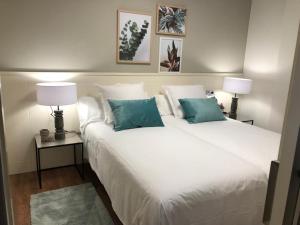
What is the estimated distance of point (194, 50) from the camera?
11.9 feet

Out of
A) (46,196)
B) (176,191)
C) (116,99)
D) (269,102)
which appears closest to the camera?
(176,191)

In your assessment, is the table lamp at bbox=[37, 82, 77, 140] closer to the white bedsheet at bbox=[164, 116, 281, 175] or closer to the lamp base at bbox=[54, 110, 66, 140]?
the lamp base at bbox=[54, 110, 66, 140]

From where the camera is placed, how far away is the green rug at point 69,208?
199cm

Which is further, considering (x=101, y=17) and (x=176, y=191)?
(x=101, y=17)

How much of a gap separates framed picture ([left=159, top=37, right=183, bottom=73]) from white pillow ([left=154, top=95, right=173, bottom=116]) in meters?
0.47

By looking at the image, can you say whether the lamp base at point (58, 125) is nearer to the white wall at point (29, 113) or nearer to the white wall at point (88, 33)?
the white wall at point (29, 113)

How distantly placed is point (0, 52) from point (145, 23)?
5.71 ft

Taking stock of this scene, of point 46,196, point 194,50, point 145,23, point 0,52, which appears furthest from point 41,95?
point 194,50

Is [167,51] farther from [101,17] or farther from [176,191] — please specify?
[176,191]

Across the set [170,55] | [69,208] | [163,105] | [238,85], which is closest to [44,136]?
[69,208]

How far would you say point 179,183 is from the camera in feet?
4.83

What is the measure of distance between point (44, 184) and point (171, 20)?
262 cm

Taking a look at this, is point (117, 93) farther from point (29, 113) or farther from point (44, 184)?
point (44, 184)

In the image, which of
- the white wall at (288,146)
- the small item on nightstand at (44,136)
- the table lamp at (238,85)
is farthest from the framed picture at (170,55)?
the white wall at (288,146)
